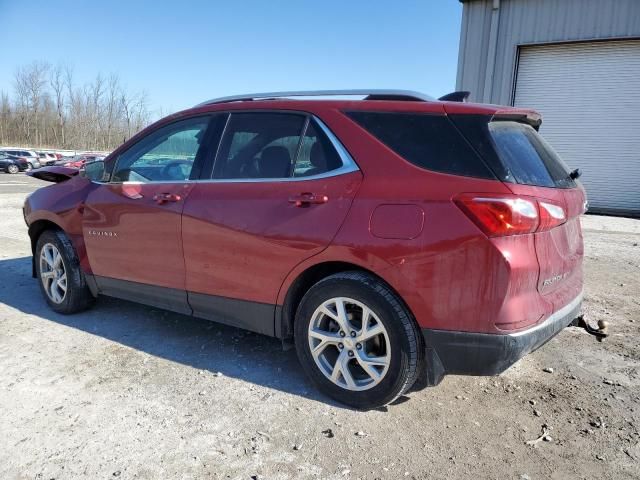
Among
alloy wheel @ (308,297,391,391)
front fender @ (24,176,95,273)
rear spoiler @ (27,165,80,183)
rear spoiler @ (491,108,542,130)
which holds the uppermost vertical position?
rear spoiler @ (491,108,542,130)

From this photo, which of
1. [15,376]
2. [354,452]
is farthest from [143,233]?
[354,452]

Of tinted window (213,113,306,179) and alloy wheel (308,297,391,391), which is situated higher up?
tinted window (213,113,306,179)

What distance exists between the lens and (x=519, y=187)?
2598 mm

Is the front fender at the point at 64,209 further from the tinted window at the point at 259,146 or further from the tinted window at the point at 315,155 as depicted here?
the tinted window at the point at 315,155

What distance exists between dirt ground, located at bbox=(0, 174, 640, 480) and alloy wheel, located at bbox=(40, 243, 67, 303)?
328mm

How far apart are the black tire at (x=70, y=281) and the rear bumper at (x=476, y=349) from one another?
3189 millimetres

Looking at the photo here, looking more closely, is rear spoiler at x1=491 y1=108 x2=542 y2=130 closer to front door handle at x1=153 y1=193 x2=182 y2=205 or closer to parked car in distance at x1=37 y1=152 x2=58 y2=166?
front door handle at x1=153 y1=193 x2=182 y2=205

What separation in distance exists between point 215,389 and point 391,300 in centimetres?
133

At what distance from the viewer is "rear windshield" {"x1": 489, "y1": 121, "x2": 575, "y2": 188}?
2691 mm

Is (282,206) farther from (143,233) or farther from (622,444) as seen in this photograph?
(622,444)

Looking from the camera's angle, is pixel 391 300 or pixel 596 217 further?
pixel 596 217

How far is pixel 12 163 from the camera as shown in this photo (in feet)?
119

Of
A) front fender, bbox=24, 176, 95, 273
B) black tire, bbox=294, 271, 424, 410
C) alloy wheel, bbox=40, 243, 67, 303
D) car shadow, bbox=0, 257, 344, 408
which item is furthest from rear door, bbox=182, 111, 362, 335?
alloy wheel, bbox=40, 243, 67, 303

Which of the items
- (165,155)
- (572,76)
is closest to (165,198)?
(165,155)
